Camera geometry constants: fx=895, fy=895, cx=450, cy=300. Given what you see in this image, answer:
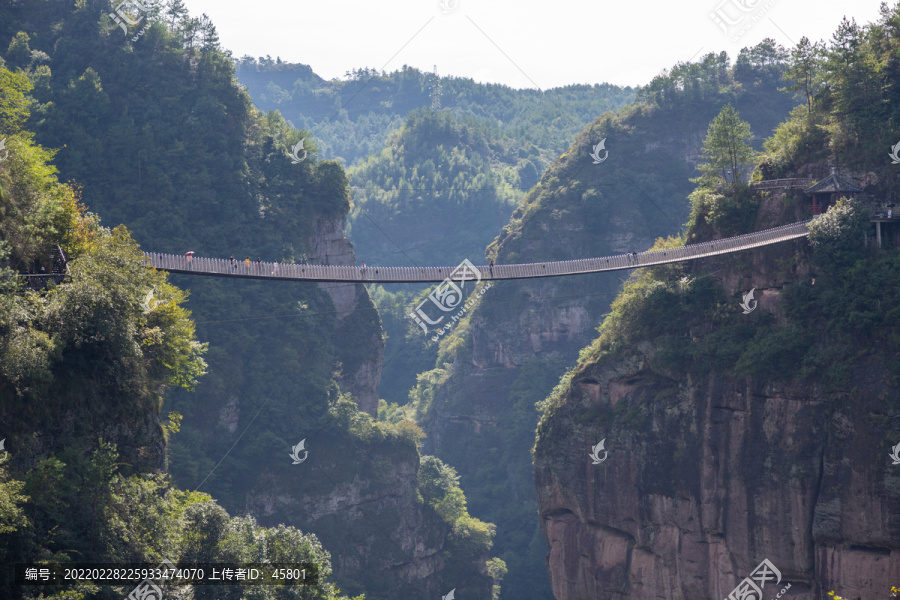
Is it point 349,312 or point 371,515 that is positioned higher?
point 349,312

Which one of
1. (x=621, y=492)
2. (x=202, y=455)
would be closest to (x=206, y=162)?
(x=202, y=455)

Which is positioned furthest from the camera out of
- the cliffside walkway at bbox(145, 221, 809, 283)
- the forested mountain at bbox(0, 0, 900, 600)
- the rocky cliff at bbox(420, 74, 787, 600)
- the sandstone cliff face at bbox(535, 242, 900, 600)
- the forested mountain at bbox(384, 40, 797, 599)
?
the forested mountain at bbox(384, 40, 797, 599)

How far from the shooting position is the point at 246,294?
221 ft

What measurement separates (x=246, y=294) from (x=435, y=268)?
2911 centimetres

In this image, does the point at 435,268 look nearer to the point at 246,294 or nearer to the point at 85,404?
the point at 85,404

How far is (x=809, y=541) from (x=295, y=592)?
2135 cm

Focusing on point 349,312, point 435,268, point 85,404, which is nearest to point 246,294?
point 349,312

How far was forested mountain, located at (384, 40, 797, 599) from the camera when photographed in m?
95.4

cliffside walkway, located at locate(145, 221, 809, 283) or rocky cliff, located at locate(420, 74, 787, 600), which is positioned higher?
rocky cliff, located at locate(420, 74, 787, 600)

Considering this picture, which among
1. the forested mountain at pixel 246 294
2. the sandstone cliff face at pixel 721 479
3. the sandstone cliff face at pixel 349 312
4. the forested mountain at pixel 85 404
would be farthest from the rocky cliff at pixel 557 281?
the forested mountain at pixel 85 404

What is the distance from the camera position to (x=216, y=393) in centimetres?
6197

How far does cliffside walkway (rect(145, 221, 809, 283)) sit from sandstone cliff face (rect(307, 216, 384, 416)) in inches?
1198

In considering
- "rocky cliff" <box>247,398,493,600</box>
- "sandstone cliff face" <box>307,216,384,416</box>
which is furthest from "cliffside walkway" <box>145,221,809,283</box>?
"sandstone cliff face" <box>307,216,384,416</box>

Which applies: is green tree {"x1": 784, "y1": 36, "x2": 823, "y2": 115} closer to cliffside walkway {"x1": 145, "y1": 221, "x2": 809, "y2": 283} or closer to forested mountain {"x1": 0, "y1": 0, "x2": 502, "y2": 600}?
cliffside walkway {"x1": 145, "y1": 221, "x2": 809, "y2": 283}
